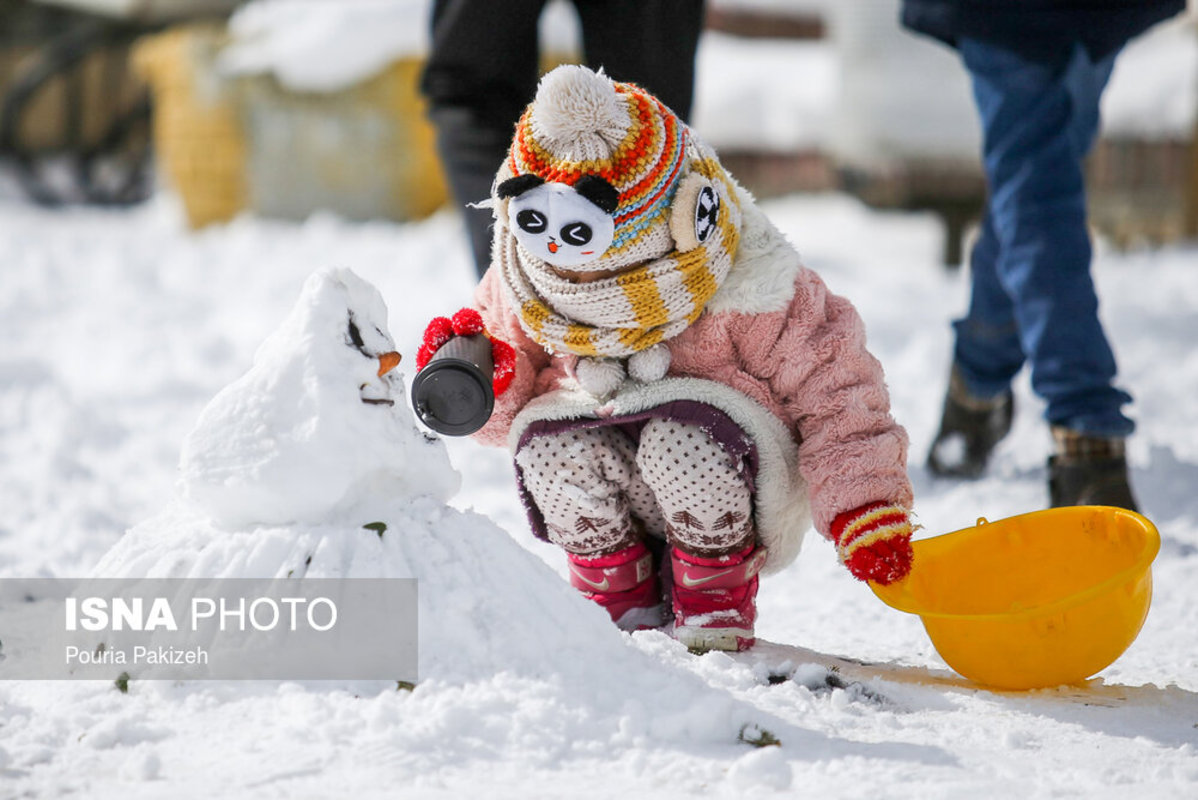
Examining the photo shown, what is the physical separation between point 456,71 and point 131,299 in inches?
117

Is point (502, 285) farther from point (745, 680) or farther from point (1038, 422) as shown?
point (1038, 422)

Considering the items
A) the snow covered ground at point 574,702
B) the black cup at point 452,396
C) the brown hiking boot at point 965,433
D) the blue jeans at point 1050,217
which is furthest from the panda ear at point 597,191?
the brown hiking boot at point 965,433

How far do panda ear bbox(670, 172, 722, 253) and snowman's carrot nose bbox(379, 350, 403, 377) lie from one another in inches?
14.0

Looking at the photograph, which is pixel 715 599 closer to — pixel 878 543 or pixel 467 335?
pixel 878 543

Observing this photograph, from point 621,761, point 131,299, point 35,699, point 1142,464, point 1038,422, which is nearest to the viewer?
point 621,761

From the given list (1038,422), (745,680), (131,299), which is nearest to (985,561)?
(745,680)

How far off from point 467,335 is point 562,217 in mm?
237

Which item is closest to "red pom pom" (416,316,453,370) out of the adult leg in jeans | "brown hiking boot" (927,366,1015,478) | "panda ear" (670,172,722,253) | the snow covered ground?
the snow covered ground

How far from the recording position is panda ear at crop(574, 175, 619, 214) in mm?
1473

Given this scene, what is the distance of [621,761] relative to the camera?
3.92ft

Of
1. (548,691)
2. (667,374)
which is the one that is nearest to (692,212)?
(667,374)

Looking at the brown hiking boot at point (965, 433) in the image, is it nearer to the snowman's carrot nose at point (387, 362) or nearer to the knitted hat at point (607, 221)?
the knitted hat at point (607, 221)

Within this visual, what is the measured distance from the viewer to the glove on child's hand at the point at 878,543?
150 centimetres

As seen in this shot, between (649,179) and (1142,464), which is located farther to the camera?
(1142,464)
